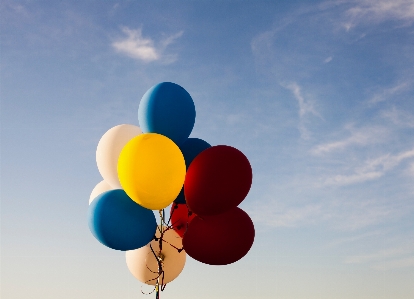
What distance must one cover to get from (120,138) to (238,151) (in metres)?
1.83

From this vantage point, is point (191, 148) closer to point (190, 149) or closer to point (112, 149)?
point (190, 149)

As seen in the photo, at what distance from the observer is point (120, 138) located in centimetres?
727

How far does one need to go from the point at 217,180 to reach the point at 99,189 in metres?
2.30

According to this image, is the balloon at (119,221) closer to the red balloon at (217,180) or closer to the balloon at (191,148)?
the red balloon at (217,180)

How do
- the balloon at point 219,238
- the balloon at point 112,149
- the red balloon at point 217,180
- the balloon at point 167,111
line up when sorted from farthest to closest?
the balloon at point 112,149, the balloon at point 167,111, the balloon at point 219,238, the red balloon at point 217,180

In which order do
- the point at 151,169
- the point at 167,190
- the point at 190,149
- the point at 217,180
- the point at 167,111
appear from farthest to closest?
1. the point at 190,149
2. the point at 167,111
3. the point at 217,180
4. the point at 167,190
5. the point at 151,169

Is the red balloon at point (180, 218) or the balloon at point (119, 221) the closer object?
the balloon at point (119, 221)

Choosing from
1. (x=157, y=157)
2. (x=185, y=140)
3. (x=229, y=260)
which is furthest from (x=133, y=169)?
(x=229, y=260)

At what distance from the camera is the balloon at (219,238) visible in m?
6.86

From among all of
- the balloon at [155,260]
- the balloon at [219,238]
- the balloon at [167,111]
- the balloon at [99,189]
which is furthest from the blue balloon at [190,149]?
the balloon at [99,189]

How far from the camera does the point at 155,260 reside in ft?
25.3

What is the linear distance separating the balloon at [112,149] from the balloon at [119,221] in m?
0.48

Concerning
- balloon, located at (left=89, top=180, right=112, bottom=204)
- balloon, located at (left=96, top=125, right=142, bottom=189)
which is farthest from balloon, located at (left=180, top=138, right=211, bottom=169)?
balloon, located at (left=89, top=180, right=112, bottom=204)

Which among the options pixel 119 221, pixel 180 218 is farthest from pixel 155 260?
pixel 119 221
